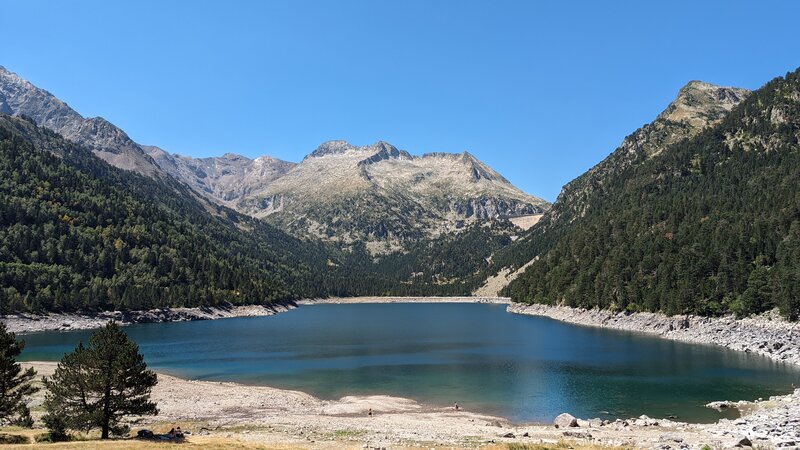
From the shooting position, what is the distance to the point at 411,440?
4406cm

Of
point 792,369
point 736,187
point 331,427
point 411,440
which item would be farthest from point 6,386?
point 736,187

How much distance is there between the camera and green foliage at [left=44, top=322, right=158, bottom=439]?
40166 mm

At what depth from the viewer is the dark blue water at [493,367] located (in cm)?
6512

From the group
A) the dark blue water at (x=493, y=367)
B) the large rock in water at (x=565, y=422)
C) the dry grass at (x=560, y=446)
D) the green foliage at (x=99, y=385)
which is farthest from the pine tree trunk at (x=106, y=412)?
the large rock in water at (x=565, y=422)

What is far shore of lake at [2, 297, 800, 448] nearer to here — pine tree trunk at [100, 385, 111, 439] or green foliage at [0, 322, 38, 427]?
pine tree trunk at [100, 385, 111, 439]

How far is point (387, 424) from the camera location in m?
52.7

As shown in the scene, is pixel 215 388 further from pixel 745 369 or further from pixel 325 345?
pixel 745 369

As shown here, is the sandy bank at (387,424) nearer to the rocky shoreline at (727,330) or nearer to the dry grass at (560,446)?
the dry grass at (560,446)

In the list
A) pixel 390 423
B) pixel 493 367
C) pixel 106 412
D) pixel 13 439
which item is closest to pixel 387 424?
pixel 390 423

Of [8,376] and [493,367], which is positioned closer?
[8,376]

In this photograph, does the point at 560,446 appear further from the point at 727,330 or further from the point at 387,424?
the point at 727,330

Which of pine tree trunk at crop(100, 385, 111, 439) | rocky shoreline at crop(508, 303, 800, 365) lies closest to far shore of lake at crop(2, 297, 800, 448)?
rocky shoreline at crop(508, 303, 800, 365)

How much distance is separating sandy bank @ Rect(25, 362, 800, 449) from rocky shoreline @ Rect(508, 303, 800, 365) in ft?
126

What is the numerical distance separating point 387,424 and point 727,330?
9288 centimetres
